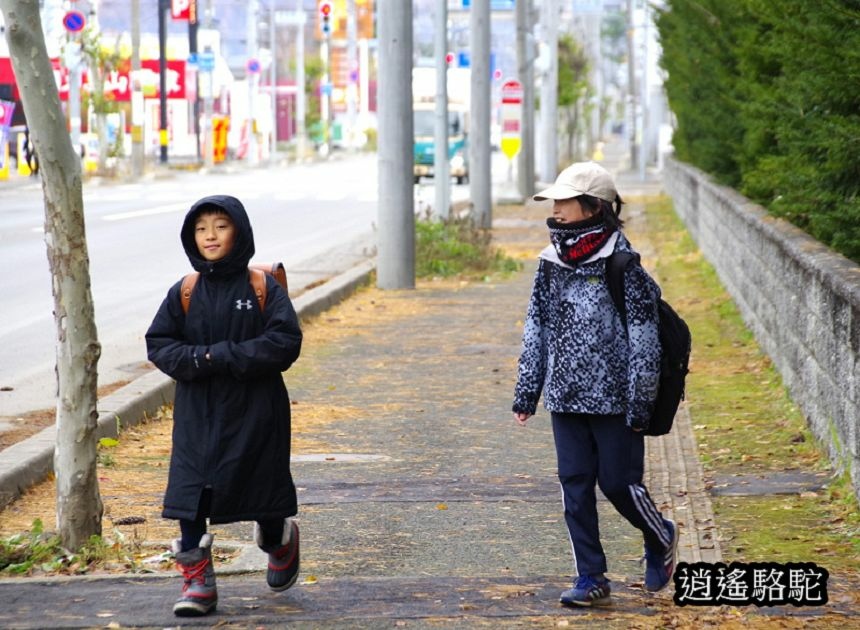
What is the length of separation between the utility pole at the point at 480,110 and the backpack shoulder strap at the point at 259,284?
22125mm

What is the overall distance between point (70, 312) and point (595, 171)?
2.15m

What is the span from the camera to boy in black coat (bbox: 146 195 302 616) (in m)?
5.68

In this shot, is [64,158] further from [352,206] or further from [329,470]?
[352,206]

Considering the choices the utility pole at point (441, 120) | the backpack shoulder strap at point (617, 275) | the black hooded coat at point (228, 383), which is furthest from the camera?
the utility pole at point (441, 120)

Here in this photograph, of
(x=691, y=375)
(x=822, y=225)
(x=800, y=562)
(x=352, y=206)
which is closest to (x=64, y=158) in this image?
→ (x=800, y=562)

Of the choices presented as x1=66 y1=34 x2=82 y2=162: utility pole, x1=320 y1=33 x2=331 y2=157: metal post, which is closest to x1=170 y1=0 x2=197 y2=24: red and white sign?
x1=66 y1=34 x2=82 y2=162: utility pole

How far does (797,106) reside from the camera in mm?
10531

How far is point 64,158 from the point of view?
6.63 m

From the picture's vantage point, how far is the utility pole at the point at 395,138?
1783 cm

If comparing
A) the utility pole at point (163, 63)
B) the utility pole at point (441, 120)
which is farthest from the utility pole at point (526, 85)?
the utility pole at point (163, 63)

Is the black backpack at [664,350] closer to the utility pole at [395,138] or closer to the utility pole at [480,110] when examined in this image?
the utility pole at [395,138]

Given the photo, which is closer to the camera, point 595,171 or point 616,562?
point 595,171

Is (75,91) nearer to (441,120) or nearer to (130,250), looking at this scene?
(441,120)

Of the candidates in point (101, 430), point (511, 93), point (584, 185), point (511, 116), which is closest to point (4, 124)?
point (511, 116)
